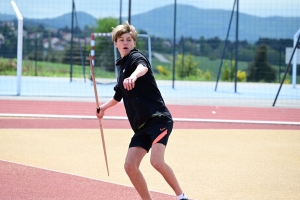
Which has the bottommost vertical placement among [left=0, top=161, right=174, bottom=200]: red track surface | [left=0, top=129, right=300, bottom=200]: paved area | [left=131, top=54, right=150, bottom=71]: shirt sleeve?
[left=0, top=129, right=300, bottom=200]: paved area

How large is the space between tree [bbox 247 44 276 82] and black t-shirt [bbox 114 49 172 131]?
27.7 meters

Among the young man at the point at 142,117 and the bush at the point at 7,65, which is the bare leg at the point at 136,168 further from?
the bush at the point at 7,65

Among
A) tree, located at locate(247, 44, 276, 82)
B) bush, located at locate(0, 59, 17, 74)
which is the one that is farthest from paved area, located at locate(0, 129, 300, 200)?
tree, located at locate(247, 44, 276, 82)

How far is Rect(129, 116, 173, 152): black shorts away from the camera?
19.0 ft

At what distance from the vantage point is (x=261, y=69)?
111 ft

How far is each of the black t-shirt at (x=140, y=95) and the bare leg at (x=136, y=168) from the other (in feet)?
0.75

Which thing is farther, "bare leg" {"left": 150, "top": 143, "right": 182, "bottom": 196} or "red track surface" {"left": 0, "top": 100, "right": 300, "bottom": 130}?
"red track surface" {"left": 0, "top": 100, "right": 300, "bottom": 130}

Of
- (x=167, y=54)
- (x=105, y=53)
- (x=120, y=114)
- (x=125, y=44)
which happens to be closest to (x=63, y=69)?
(x=105, y=53)

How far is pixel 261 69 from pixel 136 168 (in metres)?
28.8

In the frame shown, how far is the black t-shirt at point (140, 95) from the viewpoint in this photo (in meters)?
5.77

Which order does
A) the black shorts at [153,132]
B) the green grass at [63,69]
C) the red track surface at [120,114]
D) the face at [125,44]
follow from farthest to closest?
1. the green grass at [63,69]
2. the red track surface at [120,114]
3. the face at [125,44]
4. the black shorts at [153,132]

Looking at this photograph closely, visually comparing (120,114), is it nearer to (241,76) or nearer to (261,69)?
(261,69)

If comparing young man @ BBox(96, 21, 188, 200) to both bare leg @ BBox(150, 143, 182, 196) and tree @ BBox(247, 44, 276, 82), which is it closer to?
bare leg @ BBox(150, 143, 182, 196)

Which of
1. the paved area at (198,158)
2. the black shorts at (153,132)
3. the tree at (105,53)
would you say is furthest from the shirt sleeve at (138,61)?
the tree at (105,53)
